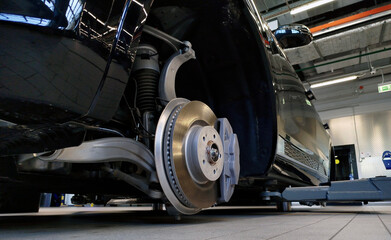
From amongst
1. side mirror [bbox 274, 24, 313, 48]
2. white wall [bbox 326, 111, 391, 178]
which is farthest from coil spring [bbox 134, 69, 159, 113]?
white wall [bbox 326, 111, 391, 178]

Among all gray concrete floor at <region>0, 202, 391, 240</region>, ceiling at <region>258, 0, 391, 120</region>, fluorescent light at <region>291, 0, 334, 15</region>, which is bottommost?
gray concrete floor at <region>0, 202, 391, 240</region>

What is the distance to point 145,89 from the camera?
1122 mm

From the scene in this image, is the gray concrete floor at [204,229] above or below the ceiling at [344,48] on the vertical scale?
below

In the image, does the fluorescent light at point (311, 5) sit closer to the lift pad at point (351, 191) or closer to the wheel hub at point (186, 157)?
the lift pad at point (351, 191)

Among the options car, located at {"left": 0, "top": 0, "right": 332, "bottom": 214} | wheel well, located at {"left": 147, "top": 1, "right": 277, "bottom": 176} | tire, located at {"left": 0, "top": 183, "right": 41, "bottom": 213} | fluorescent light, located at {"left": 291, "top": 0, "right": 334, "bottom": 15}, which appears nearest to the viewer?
car, located at {"left": 0, "top": 0, "right": 332, "bottom": 214}

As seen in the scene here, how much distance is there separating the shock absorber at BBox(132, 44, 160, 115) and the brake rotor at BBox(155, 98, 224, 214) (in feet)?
0.40

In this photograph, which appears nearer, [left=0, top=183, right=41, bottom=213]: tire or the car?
the car

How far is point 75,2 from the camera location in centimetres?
59

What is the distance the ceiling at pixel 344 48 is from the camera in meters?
5.32

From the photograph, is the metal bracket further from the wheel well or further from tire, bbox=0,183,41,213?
tire, bbox=0,183,41,213

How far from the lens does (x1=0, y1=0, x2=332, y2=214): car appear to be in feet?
1.89

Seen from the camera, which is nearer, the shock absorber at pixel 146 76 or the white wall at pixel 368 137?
the shock absorber at pixel 146 76

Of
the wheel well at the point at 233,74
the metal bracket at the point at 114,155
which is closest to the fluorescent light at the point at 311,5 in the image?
the wheel well at the point at 233,74

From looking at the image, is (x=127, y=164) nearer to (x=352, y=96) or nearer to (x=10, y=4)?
(x=10, y=4)
